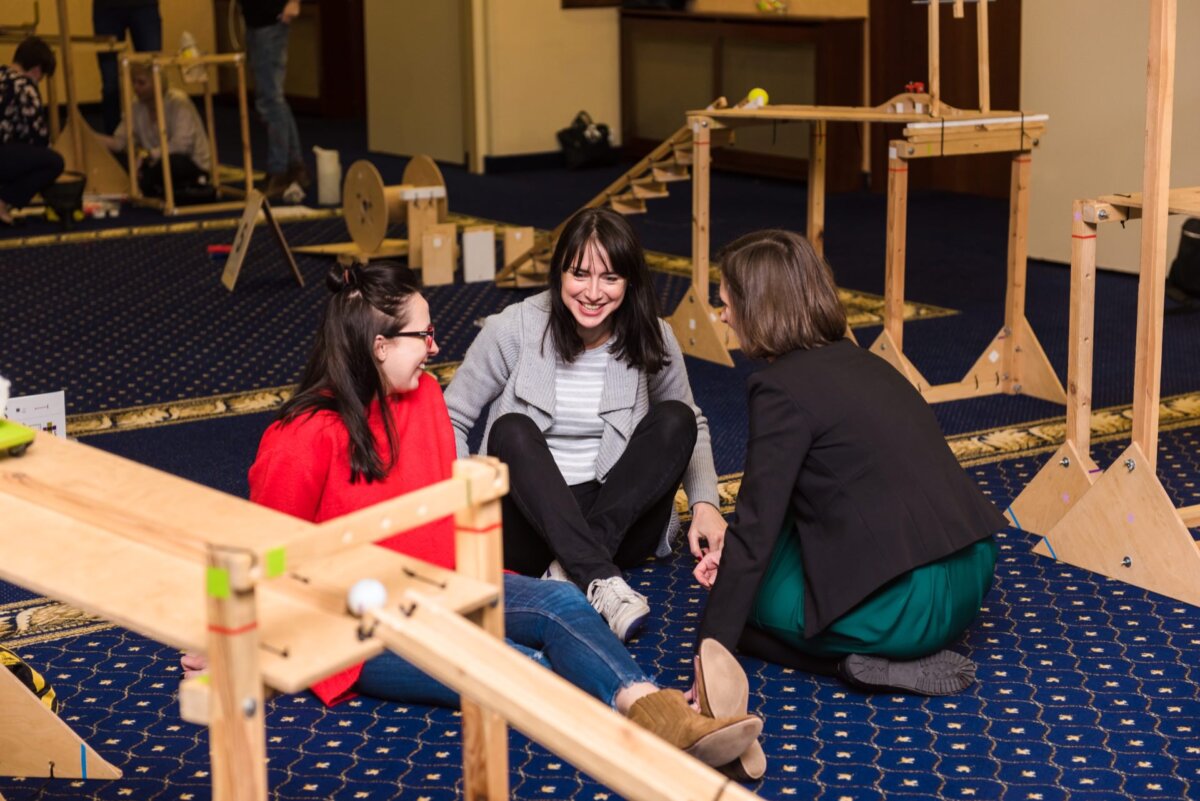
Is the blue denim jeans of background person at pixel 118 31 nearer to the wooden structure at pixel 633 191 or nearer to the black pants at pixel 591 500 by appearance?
the wooden structure at pixel 633 191

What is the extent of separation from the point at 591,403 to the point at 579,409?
0.10 ft

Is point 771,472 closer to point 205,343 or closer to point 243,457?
point 243,457

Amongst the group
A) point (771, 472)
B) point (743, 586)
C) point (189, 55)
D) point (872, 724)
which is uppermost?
point (189, 55)

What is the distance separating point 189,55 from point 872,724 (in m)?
6.78

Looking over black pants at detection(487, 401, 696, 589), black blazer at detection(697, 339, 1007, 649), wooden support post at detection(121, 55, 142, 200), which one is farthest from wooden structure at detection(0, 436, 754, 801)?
wooden support post at detection(121, 55, 142, 200)

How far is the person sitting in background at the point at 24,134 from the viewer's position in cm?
842

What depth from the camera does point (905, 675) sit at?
296 cm

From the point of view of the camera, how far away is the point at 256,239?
816 centimetres

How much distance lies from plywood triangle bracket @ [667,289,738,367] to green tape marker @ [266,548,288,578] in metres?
4.12

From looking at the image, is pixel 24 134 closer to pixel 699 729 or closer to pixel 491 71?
pixel 491 71

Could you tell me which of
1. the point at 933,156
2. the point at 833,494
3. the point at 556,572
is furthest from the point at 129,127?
the point at 833,494

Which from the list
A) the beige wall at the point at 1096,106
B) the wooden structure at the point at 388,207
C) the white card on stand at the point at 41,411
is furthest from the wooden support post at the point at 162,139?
the white card on stand at the point at 41,411

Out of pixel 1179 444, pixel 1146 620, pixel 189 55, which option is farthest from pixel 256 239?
pixel 1146 620

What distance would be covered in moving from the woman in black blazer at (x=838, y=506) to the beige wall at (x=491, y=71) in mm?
7742
